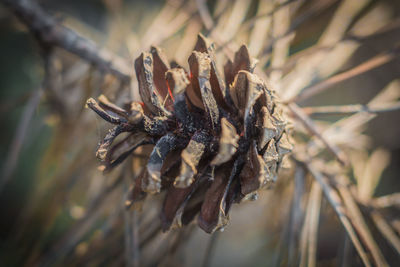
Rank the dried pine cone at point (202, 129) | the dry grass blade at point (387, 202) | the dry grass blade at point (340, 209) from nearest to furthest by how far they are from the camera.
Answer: the dried pine cone at point (202, 129)
the dry grass blade at point (340, 209)
the dry grass blade at point (387, 202)

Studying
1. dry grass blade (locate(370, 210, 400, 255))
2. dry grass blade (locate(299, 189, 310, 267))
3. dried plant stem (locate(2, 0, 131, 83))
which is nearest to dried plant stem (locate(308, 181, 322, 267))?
dry grass blade (locate(299, 189, 310, 267))

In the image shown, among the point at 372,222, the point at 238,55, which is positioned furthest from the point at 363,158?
the point at 238,55

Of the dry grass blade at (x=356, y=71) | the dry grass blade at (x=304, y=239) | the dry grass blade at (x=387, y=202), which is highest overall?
the dry grass blade at (x=356, y=71)

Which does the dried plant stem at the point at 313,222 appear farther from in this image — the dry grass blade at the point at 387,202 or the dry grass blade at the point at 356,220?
the dry grass blade at the point at 387,202

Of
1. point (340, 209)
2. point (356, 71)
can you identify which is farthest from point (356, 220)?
point (356, 71)

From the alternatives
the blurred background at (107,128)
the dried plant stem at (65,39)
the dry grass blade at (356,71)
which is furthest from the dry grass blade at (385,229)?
the dried plant stem at (65,39)

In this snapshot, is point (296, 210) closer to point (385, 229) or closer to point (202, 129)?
point (385, 229)
